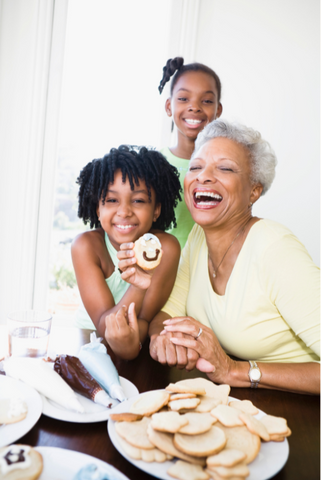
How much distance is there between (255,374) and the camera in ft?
3.99

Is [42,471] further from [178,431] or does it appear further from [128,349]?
[128,349]

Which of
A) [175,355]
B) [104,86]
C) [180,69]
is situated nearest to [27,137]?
[104,86]

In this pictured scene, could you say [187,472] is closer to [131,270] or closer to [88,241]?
[131,270]

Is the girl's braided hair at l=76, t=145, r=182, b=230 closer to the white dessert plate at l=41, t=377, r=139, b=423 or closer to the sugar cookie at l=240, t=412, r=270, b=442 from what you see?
the white dessert plate at l=41, t=377, r=139, b=423

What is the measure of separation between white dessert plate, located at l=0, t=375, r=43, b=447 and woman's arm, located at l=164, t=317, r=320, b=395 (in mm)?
488

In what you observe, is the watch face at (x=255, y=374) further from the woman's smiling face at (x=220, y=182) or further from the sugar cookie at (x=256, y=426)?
the woman's smiling face at (x=220, y=182)

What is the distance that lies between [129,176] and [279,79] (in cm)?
209

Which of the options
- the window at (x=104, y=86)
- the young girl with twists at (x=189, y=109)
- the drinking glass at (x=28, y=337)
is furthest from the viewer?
the window at (x=104, y=86)

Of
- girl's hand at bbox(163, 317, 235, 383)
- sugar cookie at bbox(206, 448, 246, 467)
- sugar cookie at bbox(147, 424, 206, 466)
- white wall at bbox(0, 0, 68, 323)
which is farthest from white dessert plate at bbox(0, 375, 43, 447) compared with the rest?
white wall at bbox(0, 0, 68, 323)

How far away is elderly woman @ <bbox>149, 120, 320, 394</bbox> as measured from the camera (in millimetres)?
1251

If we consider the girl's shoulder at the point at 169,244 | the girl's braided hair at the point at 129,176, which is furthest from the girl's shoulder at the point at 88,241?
the girl's shoulder at the point at 169,244

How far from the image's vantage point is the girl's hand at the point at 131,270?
1.46m

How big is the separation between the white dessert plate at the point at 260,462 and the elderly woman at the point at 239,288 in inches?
15.6

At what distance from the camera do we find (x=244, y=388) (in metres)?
1.21
